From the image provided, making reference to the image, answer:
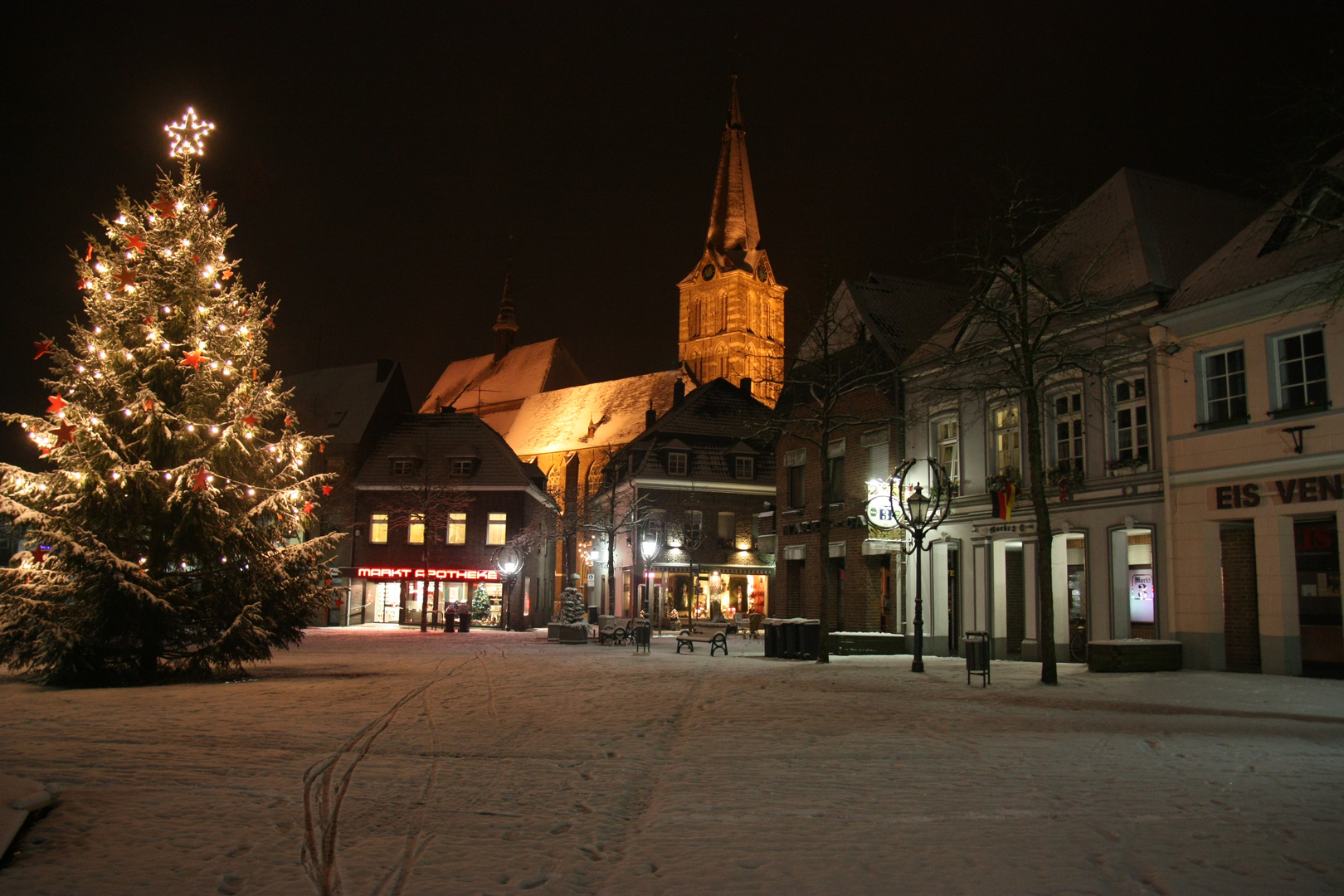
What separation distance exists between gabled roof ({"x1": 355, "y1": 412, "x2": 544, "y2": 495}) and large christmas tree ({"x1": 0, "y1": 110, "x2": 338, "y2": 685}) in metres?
34.7

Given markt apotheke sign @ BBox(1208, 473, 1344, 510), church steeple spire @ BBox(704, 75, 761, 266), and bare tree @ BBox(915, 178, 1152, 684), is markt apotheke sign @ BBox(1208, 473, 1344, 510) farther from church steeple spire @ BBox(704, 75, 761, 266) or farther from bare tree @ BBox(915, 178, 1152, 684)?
church steeple spire @ BBox(704, 75, 761, 266)

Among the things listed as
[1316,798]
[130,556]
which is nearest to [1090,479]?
[1316,798]

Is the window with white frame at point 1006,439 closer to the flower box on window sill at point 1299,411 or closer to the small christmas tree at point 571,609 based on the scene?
the flower box on window sill at point 1299,411

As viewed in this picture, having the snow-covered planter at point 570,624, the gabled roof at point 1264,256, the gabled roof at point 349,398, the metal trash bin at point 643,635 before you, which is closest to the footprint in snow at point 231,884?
the gabled roof at point 1264,256

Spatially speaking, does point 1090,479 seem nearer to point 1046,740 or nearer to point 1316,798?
point 1046,740

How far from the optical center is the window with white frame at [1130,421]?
2191 centimetres

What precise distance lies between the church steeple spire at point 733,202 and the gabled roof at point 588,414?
1097 inches

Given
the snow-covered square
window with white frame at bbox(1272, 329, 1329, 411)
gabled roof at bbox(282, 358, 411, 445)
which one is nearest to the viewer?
the snow-covered square

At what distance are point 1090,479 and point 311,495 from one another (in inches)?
644

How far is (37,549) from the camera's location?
56.0 ft

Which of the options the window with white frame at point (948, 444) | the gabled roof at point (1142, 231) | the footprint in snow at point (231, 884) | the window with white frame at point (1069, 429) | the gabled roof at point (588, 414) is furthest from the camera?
the gabled roof at point (588, 414)

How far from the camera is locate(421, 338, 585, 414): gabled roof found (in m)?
93.4

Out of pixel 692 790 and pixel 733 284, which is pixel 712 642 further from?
pixel 733 284

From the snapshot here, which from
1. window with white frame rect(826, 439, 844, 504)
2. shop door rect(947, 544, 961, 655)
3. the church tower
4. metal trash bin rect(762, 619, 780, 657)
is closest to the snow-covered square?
metal trash bin rect(762, 619, 780, 657)
